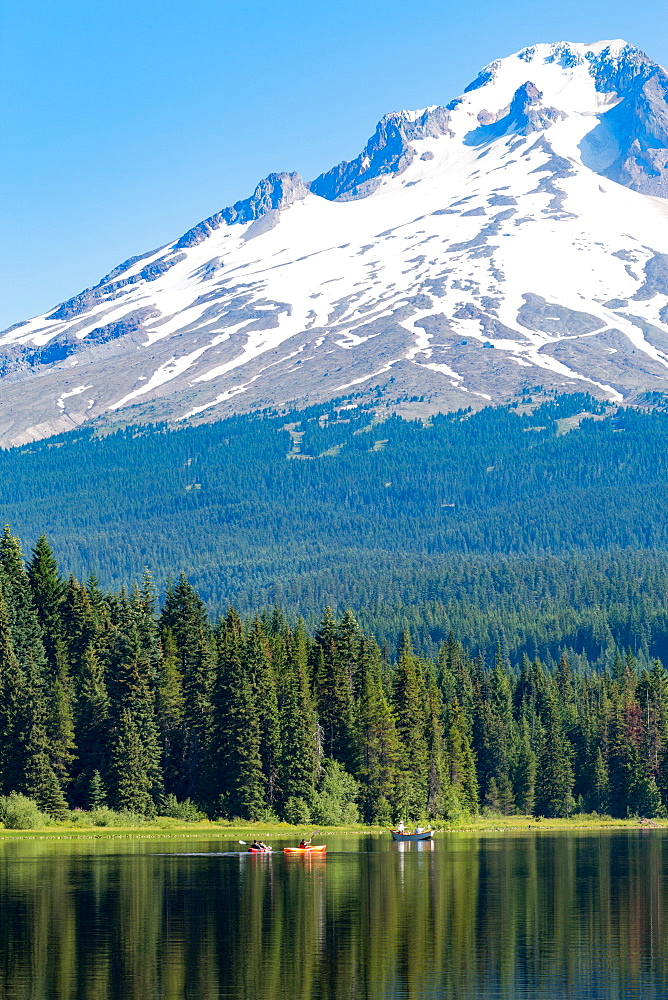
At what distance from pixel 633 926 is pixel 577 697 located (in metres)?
136

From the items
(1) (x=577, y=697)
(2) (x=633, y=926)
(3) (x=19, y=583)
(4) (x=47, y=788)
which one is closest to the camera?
(2) (x=633, y=926)

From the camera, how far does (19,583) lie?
116625 millimetres

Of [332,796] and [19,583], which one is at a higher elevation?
[19,583]

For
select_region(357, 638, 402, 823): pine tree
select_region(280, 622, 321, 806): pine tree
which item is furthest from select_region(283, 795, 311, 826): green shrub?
select_region(357, 638, 402, 823): pine tree

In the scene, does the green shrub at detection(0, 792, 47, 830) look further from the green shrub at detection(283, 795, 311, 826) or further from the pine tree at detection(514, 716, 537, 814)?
the pine tree at detection(514, 716, 537, 814)

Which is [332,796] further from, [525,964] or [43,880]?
[525,964]

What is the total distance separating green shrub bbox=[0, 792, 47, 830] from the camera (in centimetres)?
10206

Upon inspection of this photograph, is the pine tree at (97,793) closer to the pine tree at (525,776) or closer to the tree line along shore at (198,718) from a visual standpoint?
the tree line along shore at (198,718)

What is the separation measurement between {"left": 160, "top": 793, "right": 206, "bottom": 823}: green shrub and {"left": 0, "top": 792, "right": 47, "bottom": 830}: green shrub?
1272cm

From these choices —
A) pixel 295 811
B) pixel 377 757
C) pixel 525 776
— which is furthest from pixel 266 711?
pixel 525 776

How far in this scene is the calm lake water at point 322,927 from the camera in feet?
153

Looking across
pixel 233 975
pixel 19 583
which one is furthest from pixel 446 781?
pixel 233 975

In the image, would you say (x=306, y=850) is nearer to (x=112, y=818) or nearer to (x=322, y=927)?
(x=112, y=818)

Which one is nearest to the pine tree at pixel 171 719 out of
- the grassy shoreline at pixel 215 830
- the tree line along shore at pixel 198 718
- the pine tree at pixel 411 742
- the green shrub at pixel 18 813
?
the tree line along shore at pixel 198 718
